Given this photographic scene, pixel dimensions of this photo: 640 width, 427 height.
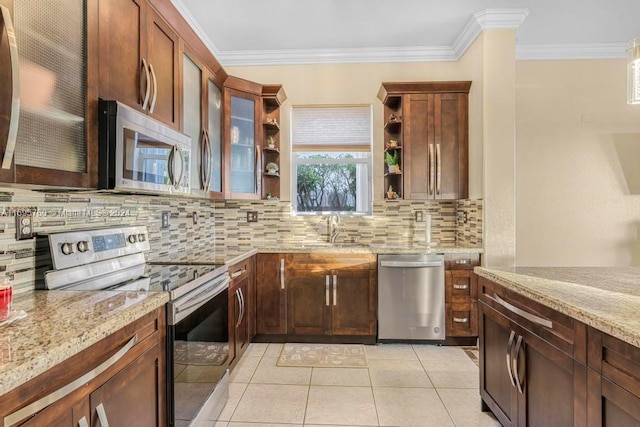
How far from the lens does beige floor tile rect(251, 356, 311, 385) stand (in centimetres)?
251

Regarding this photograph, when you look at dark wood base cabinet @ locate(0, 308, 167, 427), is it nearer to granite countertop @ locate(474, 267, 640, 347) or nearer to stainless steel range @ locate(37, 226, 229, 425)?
stainless steel range @ locate(37, 226, 229, 425)

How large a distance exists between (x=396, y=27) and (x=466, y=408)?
9.76 ft

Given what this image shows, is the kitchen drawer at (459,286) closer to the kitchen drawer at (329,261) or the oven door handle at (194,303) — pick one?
the kitchen drawer at (329,261)

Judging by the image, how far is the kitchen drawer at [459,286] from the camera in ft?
10.1

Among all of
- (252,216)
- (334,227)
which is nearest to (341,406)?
(334,227)

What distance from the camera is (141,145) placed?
1705 mm

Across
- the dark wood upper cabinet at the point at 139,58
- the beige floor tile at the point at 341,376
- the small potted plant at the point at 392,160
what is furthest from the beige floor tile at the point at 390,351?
the dark wood upper cabinet at the point at 139,58

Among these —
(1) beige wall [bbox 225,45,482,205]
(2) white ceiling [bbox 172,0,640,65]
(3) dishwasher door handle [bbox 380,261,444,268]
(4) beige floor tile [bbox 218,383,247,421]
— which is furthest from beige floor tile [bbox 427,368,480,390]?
(2) white ceiling [bbox 172,0,640,65]

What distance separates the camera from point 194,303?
66.8 inches

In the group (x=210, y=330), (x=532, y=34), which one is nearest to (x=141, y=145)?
(x=210, y=330)

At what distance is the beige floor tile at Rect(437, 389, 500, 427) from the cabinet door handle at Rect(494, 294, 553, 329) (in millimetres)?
757

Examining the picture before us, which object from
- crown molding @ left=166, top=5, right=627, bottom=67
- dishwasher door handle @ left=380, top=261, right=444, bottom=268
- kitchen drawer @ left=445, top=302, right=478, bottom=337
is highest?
crown molding @ left=166, top=5, right=627, bottom=67

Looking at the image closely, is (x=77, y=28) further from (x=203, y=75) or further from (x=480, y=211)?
(x=480, y=211)

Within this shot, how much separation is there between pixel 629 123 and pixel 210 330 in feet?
14.0
